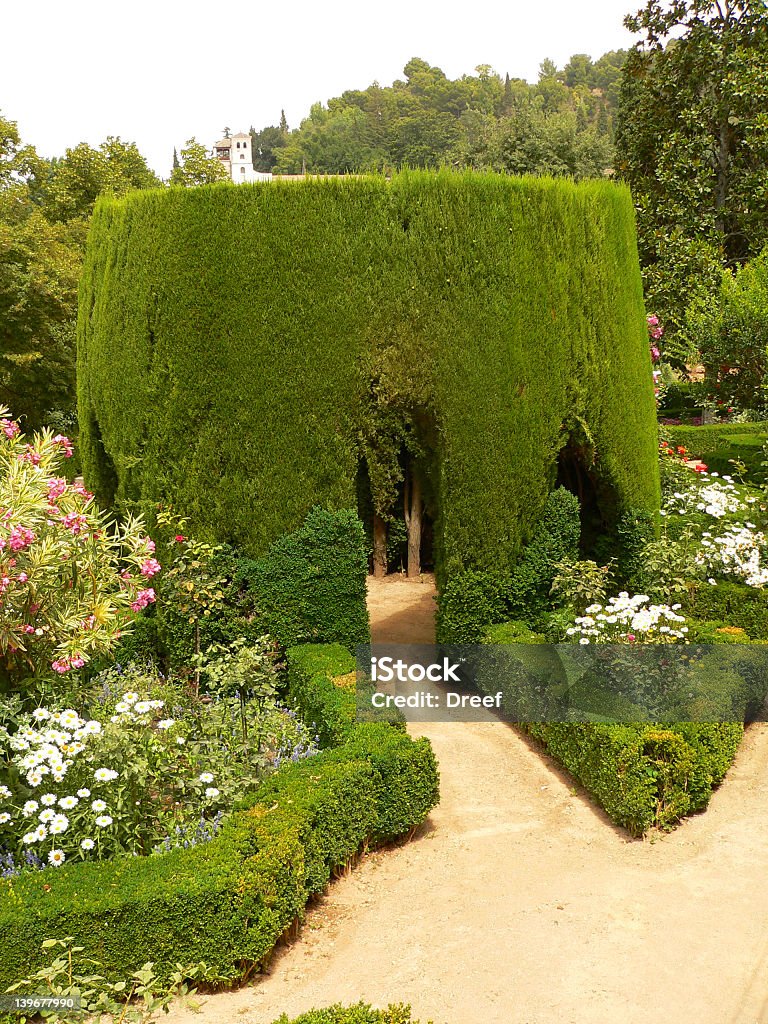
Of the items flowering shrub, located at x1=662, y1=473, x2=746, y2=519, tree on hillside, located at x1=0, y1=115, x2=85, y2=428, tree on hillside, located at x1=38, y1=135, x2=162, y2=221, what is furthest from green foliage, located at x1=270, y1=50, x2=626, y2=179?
flowering shrub, located at x1=662, y1=473, x2=746, y2=519

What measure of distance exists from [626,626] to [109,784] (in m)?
4.81

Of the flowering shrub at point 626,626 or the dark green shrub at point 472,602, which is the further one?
the dark green shrub at point 472,602

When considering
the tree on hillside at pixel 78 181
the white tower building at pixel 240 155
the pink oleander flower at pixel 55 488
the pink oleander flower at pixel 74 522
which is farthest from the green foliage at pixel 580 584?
the white tower building at pixel 240 155

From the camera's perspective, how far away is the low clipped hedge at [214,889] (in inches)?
203

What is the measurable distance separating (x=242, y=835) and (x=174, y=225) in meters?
6.21

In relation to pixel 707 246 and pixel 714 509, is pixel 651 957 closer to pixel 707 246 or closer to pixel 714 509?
pixel 714 509

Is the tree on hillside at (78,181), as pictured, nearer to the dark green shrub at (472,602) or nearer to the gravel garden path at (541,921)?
the dark green shrub at (472,602)

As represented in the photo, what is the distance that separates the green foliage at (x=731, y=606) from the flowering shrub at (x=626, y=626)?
211cm

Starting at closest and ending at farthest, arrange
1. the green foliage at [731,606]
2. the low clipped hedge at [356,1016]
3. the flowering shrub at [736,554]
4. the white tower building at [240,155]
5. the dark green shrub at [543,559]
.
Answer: the low clipped hedge at [356,1016]
the dark green shrub at [543,559]
the green foliage at [731,606]
the flowering shrub at [736,554]
the white tower building at [240,155]

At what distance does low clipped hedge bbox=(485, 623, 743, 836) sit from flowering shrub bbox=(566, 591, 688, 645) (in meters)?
0.85

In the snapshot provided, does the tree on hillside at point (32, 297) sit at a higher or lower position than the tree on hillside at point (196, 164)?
lower

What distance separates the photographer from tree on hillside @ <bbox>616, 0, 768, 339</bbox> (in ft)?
77.1

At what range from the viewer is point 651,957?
5.48 m

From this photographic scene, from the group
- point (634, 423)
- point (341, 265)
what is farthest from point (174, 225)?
point (634, 423)
